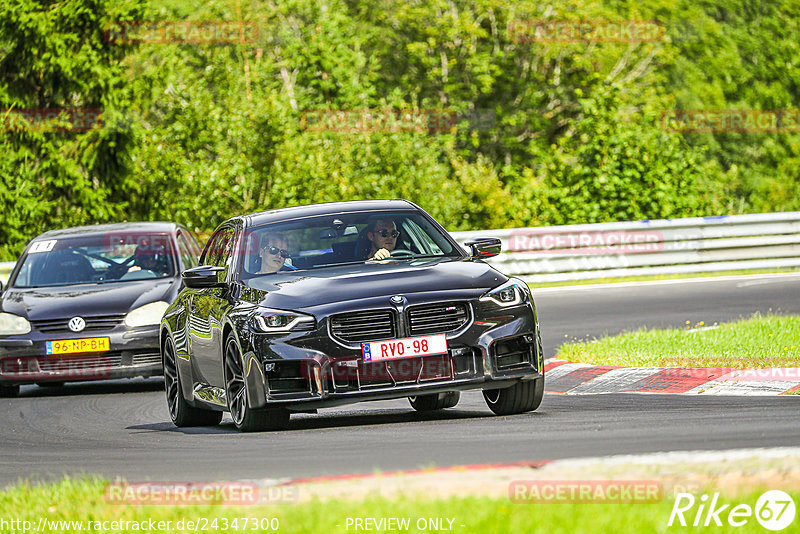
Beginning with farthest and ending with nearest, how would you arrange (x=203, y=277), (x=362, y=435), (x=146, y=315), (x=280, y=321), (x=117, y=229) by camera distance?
(x=117, y=229) < (x=146, y=315) < (x=203, y=277) < (x=280, y=321) < (x=362, y=435)

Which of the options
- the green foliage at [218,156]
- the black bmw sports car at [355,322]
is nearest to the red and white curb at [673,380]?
the black bmw sports car at [355,322]

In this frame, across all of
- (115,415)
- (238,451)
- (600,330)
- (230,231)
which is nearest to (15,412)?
(115,415)

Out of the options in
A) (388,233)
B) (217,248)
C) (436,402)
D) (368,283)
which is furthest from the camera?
(217,248)

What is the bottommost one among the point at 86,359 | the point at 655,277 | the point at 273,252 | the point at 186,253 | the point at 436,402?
the point at 655,277

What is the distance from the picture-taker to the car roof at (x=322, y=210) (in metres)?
11.0

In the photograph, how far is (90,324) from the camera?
14562 millimetres

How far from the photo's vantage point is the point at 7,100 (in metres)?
30.1

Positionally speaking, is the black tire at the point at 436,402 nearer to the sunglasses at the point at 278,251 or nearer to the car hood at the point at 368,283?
the car hood at the point at 368,283

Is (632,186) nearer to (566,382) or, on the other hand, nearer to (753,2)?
(566,382)

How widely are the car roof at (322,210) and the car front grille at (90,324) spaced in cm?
367

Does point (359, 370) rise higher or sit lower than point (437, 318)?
lower

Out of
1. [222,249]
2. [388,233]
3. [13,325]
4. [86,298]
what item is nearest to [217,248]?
[222,249]

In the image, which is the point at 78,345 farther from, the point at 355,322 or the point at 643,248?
the point at 643,248

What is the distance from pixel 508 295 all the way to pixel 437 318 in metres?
0.54
